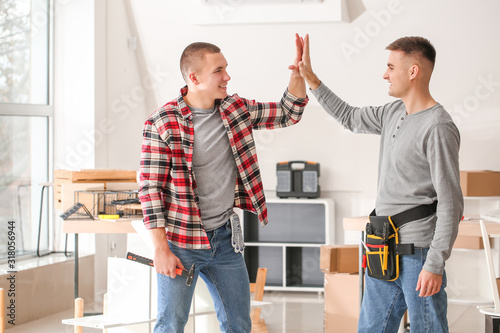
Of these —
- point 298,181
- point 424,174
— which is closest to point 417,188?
point 424,174

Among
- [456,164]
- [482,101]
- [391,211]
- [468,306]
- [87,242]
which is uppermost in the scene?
[482,101]

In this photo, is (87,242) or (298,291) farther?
(298,291)

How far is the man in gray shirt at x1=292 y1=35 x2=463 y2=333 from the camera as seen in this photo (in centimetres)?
190

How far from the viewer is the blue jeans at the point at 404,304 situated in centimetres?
196

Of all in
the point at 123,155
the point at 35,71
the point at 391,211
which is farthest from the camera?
the point at 123,155

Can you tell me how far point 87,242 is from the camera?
4906mm

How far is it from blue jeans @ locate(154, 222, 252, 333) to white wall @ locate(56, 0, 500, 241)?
3.07 meters

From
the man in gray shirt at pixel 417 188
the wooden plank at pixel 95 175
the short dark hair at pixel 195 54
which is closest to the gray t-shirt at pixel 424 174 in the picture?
the man in gray shirt at pixel 417 188

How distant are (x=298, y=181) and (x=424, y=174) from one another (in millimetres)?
3268

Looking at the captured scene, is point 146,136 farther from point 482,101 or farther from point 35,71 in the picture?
point 482,101

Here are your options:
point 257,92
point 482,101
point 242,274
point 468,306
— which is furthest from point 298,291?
point 242,274

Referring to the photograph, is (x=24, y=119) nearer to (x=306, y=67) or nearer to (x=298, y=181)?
(x=298, y=181)

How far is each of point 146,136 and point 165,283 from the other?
49 centimetres

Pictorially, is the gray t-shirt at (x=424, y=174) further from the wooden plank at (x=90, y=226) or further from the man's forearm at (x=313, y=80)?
the wooden plank at (x=90, y=226)
